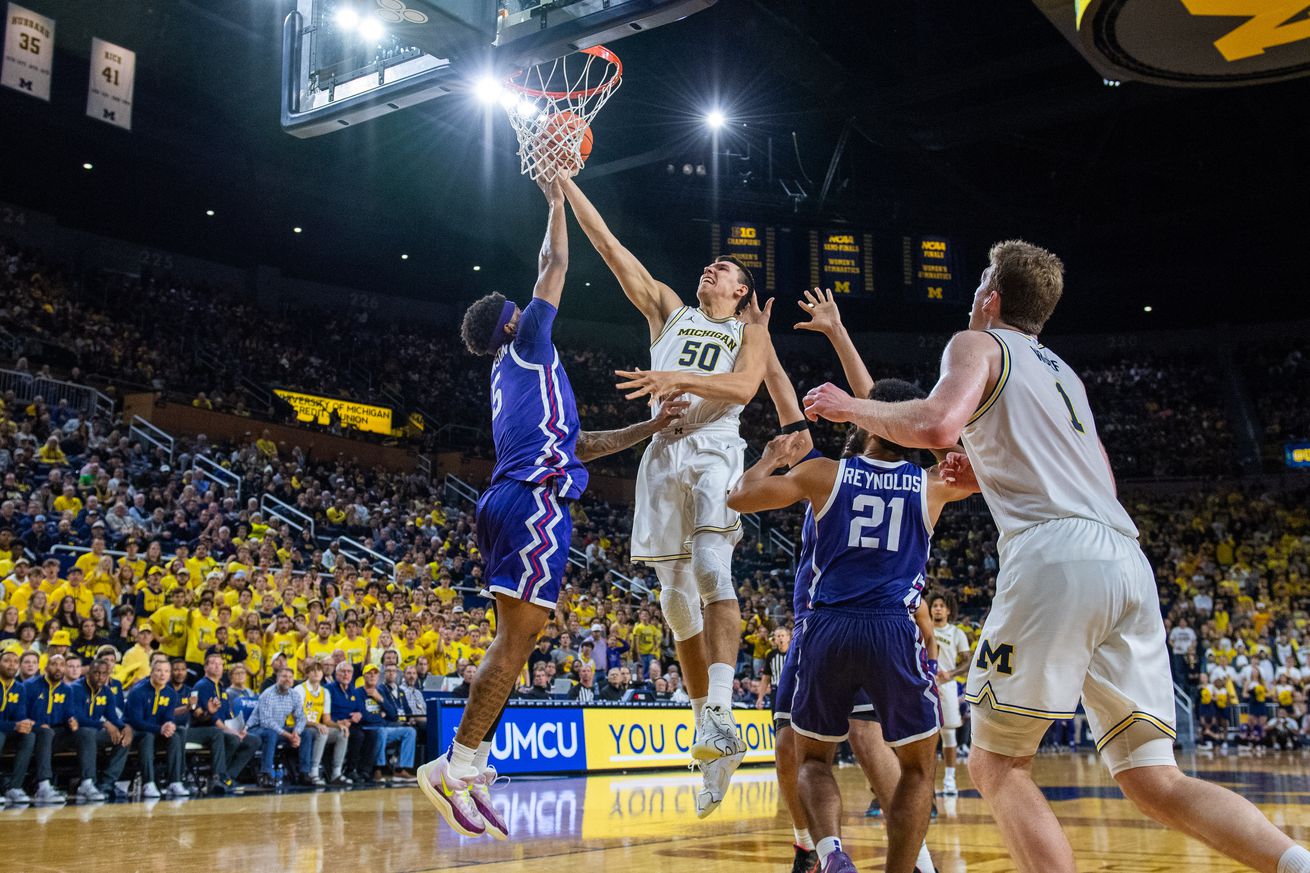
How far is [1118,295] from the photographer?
32.9 meters

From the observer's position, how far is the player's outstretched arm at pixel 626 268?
626 cm

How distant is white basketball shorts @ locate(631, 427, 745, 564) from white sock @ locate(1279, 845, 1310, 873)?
3.26 m

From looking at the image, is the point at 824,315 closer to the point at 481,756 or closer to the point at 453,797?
the point at 481,756

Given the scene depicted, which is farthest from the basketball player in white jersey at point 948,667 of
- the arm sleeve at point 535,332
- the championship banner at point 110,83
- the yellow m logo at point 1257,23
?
the championship banner at point 110,83

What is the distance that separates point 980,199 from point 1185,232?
24.1 feet

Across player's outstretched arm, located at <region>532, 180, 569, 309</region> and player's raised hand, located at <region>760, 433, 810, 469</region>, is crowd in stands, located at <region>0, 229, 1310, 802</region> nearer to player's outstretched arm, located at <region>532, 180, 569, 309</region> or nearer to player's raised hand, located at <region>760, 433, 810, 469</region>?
player's outstretched arm, located at <region>532, 180, 569, 309</region>

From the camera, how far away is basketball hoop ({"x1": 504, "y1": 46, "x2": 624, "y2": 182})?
661cm

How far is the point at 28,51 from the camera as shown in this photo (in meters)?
20.7

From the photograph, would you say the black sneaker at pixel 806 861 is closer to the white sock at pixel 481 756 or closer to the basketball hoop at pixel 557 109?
the white sock at pixel 481 756

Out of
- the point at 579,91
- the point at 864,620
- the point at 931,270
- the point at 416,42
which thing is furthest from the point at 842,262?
the point at 864,620

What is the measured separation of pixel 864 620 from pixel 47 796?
8.84 m

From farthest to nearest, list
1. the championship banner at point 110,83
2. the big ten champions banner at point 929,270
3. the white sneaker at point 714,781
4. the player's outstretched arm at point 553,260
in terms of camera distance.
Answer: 1. the big ten champions banner at point 929,270
2. the championship banner at point 110,83
3. the player's outstretched arm at point 553,260
4. the white sneaker at point 714,781

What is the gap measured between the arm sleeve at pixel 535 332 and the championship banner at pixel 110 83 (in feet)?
64.5

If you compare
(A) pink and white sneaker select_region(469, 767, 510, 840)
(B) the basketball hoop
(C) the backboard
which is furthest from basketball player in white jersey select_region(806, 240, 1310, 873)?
(C) the backboard
